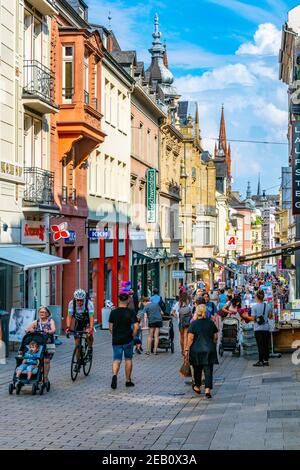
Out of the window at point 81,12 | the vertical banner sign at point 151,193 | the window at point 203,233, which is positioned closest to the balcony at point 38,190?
the window at point 81,12

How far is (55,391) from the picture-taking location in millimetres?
14539

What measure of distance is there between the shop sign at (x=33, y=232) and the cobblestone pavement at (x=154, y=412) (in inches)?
236

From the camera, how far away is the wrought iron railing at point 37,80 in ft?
77.5

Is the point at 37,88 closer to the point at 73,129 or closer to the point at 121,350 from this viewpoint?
the point at 73,129

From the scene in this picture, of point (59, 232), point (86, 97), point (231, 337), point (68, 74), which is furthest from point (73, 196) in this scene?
point (231, 337)

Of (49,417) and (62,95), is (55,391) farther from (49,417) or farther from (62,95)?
(62,95)

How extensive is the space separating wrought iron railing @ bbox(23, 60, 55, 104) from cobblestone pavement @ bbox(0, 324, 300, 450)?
8569 mm

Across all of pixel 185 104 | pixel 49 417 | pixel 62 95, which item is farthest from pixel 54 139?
pixel 185 104

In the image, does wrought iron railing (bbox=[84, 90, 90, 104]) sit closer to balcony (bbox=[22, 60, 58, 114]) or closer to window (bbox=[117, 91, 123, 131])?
balcony (bbox=[22, 60, 58, 114])

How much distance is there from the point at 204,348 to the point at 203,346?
1.5 inches

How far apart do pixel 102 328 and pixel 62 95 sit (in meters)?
8.85

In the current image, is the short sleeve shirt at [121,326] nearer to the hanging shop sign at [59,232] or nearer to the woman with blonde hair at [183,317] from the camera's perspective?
the woman with blonde hair at [183,317]

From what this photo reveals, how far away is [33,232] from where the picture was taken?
80.5 feet

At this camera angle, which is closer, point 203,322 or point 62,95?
point 203,322
